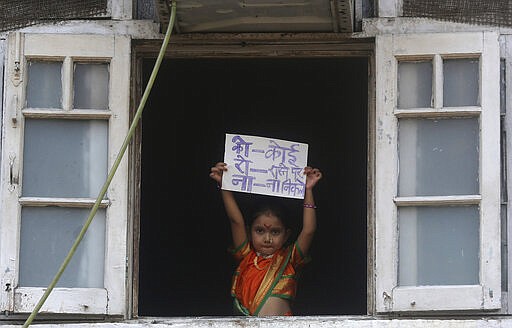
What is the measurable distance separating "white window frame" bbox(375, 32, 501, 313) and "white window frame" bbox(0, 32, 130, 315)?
3.58 ft

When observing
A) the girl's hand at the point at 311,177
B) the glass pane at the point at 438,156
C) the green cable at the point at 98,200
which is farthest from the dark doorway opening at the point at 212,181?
the green cable at the point at 98,200

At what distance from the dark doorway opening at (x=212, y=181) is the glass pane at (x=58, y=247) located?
2046 mm

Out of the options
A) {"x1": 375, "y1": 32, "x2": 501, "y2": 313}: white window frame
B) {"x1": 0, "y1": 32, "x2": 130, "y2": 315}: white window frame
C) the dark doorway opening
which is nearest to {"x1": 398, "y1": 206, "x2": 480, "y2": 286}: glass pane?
{"x1": 375, "y1": 32, "x2": 501, "y2": 313}: white window frame

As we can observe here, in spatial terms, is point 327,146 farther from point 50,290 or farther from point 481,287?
point 50,290

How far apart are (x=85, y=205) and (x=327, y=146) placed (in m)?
2.67

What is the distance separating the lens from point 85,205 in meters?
5.54

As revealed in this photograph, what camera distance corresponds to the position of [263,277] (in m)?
6.21

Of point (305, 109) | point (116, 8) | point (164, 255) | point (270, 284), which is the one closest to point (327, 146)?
point (305, 109)

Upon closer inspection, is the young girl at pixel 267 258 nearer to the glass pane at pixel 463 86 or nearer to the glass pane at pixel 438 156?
the glass pane at pixel 438 156

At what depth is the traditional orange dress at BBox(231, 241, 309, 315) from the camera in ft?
20.2

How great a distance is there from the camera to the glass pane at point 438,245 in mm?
5457

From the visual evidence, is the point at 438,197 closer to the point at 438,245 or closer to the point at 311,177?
the point at 438,245

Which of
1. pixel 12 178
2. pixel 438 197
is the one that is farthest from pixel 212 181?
pixel 438 197

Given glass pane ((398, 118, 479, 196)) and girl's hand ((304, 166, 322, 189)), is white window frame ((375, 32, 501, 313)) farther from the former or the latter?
girl's hand ((304, 166, 322, 189))
